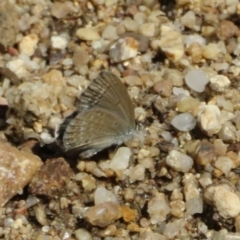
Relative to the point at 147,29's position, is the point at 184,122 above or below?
below

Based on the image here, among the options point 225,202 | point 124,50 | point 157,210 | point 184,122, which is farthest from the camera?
point 124,50

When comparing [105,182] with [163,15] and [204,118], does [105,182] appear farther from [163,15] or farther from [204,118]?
[163,15]

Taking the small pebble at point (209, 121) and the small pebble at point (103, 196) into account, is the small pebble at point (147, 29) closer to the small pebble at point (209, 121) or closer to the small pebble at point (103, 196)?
the small pebble at point (209, 121)

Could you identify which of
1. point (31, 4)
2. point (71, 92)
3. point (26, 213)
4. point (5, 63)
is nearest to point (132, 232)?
point (26, 213)

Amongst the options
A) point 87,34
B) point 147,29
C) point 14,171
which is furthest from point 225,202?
point 87,34

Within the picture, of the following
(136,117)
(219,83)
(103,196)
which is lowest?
(103,196)

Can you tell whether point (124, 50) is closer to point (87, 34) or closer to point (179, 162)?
point (87, 34)

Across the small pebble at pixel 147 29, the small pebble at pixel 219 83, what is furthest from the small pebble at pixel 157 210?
the small pebble at pixel 147 29

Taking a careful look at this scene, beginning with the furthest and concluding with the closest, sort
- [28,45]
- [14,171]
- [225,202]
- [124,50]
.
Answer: [28,45] < [124,50] < [14,171] < [225,202]
